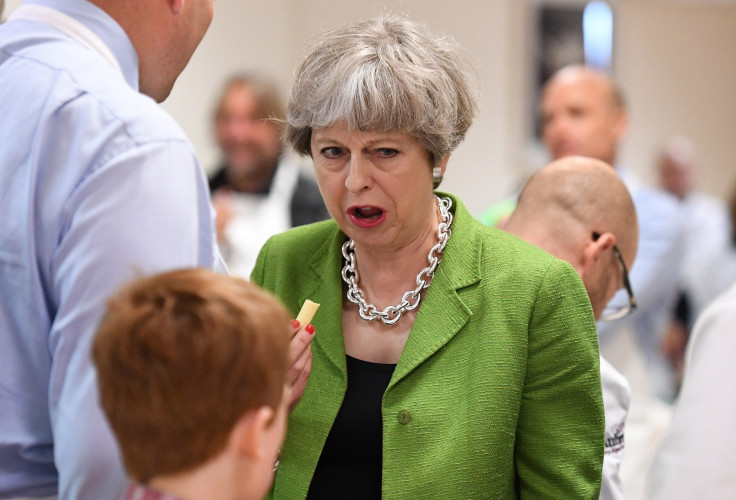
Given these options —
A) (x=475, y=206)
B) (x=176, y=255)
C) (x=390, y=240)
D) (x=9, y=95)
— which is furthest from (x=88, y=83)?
(x=475, y=206)

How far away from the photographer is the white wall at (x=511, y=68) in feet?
20.4

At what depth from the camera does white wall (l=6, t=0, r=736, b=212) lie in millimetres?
6227

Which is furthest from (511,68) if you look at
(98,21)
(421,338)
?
(98,21)

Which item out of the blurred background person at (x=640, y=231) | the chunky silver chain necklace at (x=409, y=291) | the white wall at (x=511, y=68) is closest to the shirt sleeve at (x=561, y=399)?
the chunky silver chain necklace at (x=409, y=291)

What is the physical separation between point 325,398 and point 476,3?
21.5 feet

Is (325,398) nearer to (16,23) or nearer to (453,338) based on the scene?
(453,338)

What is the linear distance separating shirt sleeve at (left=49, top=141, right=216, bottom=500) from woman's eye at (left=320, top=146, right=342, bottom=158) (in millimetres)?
602

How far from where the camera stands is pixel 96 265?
1.37 metres

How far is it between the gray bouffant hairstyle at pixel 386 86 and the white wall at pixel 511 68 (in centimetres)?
372

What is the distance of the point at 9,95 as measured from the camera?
1.49 m

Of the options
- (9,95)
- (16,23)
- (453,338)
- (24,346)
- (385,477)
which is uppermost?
(16,23)

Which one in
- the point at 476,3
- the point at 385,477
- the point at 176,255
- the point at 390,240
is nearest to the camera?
the point at 176,255

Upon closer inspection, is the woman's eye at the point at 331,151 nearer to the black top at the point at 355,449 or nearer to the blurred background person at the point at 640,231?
the black top at the point at 355,449

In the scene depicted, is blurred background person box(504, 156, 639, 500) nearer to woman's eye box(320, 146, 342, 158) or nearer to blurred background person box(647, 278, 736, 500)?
blurred background person box(647, 278, 736, 500)
